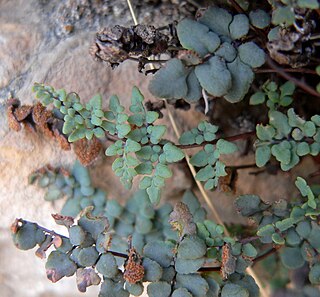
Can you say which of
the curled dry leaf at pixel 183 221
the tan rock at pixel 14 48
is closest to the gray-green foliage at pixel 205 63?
the curled dry leaf at pixel 183 221

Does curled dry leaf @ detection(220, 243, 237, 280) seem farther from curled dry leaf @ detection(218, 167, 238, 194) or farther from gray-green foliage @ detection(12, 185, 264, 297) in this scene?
curled dry leaf @ detection(218, 167, 238, 194)

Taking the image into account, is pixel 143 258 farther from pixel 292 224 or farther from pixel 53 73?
pixel 53 73

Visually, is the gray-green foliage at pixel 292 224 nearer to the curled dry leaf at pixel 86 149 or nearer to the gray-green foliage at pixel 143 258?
the gray-green foliage at pixel 143 258

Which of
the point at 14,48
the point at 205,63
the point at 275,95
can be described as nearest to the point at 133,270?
the point at 205,63

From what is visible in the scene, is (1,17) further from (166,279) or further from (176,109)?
A: (166,279)

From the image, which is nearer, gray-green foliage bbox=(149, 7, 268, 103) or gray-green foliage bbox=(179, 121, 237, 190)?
gray-green foliage bbox=(149, 7, 268, 103)

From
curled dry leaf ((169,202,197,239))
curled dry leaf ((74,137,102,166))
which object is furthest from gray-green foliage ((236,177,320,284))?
curled dry leaf ((74,137,102,166))

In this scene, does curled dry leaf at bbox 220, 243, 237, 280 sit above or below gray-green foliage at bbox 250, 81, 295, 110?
below
